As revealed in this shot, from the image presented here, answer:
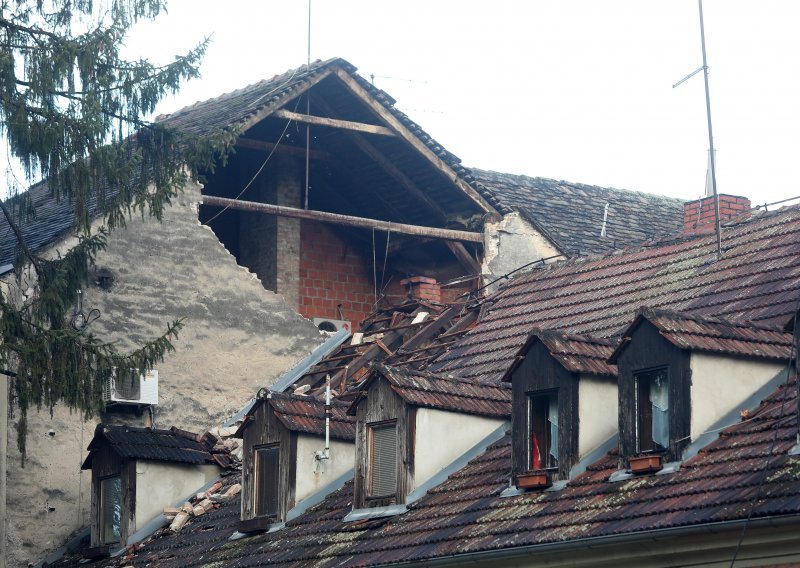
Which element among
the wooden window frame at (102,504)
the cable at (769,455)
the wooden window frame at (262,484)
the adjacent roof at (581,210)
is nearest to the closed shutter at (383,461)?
the wooden window frame at (262,484)

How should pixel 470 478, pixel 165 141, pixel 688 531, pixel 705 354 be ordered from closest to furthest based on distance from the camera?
1. pixel 688 531
2. pixel 705 354
3. pixel 470 478
4. pixel 165 141

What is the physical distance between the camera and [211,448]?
2244 cm

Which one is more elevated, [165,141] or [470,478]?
[165,141]

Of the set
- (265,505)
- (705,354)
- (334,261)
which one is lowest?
(265,505)

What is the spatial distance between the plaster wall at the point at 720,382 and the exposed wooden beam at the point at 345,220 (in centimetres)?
1131

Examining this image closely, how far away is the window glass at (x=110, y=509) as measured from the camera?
21703 millimetres

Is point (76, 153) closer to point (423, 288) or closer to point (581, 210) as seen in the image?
point (423, 288)

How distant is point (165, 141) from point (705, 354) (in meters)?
8.49

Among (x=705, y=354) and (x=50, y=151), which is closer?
(x=705, y=354)

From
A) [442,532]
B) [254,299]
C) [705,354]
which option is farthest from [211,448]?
[705,354]

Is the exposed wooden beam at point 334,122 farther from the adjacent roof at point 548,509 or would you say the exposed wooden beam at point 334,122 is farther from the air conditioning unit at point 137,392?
the adjacent roof at point 548,509

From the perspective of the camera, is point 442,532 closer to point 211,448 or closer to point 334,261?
point 211,448

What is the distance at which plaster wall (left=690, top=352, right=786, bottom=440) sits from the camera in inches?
555

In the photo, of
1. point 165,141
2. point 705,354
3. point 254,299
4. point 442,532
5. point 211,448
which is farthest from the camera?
point 254,299
